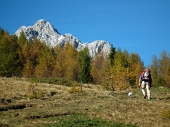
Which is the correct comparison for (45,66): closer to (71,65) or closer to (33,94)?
(71,65)

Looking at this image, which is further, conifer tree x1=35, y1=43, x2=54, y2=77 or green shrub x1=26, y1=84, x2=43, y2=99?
conifer tree x1=35, y1=43, x2=54, y2=77

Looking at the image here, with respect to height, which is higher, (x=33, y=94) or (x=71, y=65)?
(x=71, y=65)

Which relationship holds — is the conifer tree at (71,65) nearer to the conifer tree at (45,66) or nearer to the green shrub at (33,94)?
the conifer tree at (45,66)

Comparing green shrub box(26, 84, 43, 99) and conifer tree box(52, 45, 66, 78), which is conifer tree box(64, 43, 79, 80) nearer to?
conifer tree box(52, 45, 66, 78)

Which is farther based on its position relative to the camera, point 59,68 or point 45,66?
point 59,68

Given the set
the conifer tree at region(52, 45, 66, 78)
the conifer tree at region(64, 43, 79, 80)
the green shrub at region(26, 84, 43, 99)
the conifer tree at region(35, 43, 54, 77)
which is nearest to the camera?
the green shrub at region(26, 84, 43, 99)

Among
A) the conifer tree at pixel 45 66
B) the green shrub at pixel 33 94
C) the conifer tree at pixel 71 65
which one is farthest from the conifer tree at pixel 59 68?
the green shrub at pixel 33 94

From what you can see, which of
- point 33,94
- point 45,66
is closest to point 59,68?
point 45,66

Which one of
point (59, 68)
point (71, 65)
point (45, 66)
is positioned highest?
point (71, 65)

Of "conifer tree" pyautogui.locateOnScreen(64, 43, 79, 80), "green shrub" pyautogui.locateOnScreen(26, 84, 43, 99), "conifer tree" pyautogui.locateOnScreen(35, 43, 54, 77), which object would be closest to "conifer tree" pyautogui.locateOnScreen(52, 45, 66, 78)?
"conifer tree" pyautogui.locateOnScreen(35, 43, 54, 77)

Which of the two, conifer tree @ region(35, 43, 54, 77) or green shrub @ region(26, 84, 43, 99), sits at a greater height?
conifer tree @ region(35, 43, 54, 77)

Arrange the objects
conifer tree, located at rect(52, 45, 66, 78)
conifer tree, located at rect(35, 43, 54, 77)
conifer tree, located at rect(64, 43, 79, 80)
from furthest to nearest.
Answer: conifer tree, located at rect(64, 43, 79, 80) → conifer tree, located at rect(52, 45, 66, 78) → conifer tree, located at rect(35, 43, 54, 77)

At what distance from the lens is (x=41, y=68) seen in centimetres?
5972

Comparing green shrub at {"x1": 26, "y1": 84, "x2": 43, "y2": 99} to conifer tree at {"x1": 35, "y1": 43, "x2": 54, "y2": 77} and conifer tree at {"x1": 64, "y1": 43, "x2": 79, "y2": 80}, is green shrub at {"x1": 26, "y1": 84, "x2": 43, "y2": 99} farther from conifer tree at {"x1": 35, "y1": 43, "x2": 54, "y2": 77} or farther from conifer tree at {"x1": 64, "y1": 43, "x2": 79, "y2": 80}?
conifer tree at {"x1": 64, "y1": 43, "x2": 79, "y2": 80}
